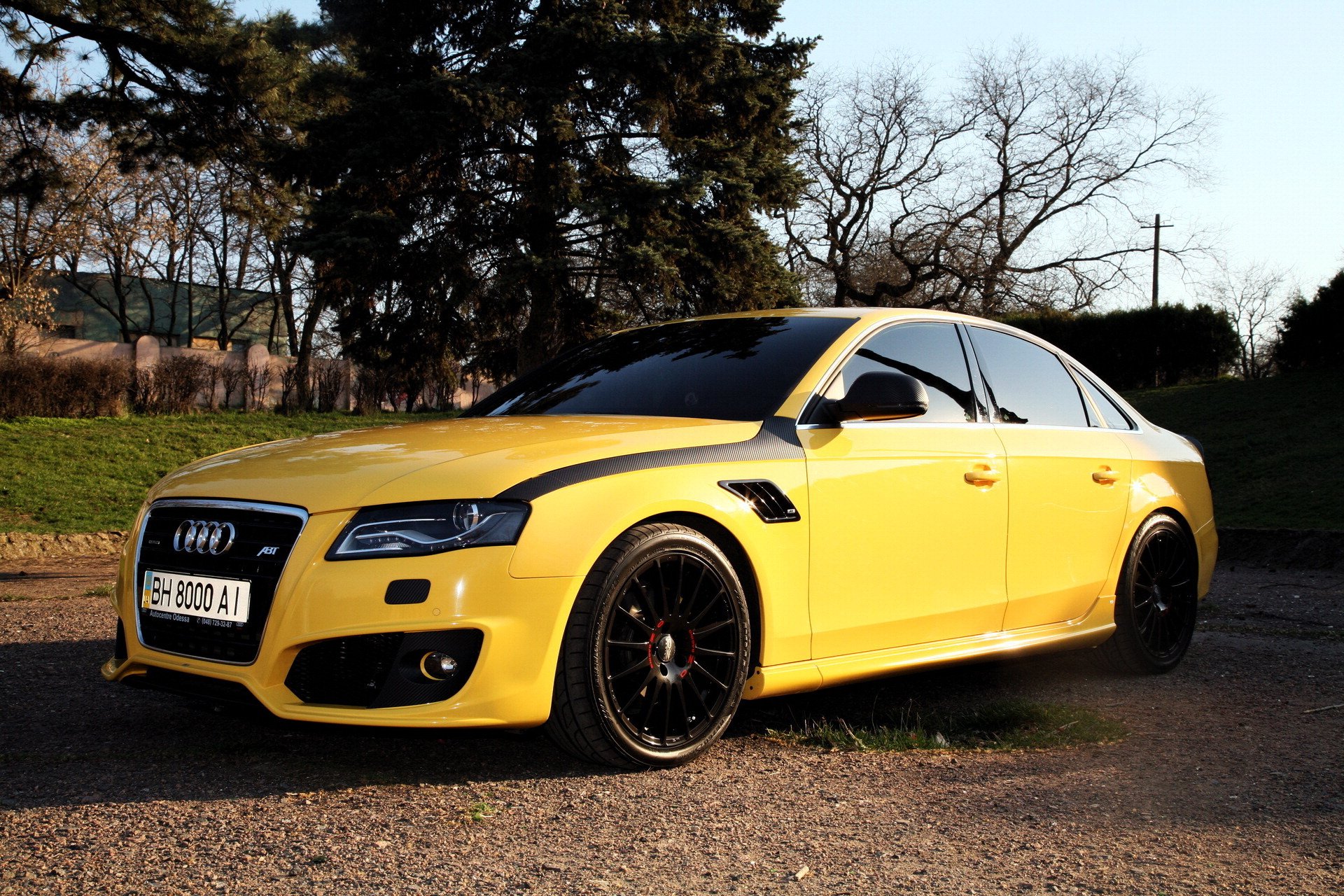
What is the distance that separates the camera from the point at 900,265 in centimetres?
4319

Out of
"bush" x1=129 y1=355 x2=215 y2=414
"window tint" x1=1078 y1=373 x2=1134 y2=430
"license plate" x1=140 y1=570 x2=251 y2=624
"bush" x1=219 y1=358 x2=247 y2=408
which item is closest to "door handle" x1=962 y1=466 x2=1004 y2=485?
"window tint" x1=1078 y1=373 x2=1134 y2=430

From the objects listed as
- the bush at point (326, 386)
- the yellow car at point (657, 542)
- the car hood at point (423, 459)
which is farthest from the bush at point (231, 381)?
the car hood at point (423, 459)

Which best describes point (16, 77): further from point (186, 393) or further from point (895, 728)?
point (895, 728)

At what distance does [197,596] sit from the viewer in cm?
376

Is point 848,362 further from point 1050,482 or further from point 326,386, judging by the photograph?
point 326,386

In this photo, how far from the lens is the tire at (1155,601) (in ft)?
18.4

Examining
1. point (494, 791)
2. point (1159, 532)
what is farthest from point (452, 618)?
point (1159, 532)

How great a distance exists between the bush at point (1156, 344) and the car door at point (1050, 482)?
72.9ft

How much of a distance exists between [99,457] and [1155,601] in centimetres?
1601

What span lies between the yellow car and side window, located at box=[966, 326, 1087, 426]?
0.02m

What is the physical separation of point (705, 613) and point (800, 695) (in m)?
1.48

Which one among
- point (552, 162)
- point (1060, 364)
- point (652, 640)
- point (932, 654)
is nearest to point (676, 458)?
point (652, 640)

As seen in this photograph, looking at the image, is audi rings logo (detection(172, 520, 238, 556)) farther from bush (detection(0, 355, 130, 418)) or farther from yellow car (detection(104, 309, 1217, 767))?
bush (detection(0, 355, 130, 418))

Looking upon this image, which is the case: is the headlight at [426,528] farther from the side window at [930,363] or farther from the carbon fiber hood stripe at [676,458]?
the side window at [930,363]
